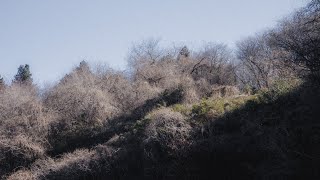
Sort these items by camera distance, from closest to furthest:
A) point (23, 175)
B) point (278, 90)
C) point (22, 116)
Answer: point (278, 90) < point (23, 175) < point (22, 116)

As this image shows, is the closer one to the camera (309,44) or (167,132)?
(309,44)

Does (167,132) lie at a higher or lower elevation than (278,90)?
lower

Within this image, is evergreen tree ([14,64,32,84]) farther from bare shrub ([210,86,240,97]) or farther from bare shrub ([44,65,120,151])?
bare shrub ([210,86,240,97])

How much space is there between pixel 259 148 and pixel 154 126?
23.5 ft

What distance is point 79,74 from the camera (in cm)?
4128

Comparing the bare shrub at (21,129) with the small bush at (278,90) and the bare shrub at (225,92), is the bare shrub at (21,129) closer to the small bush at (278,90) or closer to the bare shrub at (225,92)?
the bare shrub at (225,92)

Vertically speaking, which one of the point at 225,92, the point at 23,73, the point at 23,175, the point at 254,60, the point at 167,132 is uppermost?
the point at 23,73

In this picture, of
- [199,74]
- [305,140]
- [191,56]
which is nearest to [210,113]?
[305,140]

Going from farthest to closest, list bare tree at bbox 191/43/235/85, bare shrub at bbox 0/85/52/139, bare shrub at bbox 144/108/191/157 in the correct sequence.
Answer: bare tree at bbox 191/43/235/85, bare shrub at bbox 0/85/52/139, bare shrub at bbox 144/108/191/157

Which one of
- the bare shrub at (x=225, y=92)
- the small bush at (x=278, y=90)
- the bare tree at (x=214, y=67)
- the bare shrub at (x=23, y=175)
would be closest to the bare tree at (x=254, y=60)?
the bare tree at (x=214, y=67)

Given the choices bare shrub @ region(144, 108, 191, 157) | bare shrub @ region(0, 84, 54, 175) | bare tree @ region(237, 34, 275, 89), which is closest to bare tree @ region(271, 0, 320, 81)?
bare shrub @ region(144, 108, 191, 157)

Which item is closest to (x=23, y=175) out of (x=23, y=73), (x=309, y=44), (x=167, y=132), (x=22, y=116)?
(x=22, y=116)

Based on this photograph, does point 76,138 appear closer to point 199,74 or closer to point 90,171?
point 90,171

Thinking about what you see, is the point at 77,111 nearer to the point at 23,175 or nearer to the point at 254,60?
the point at 23,175
